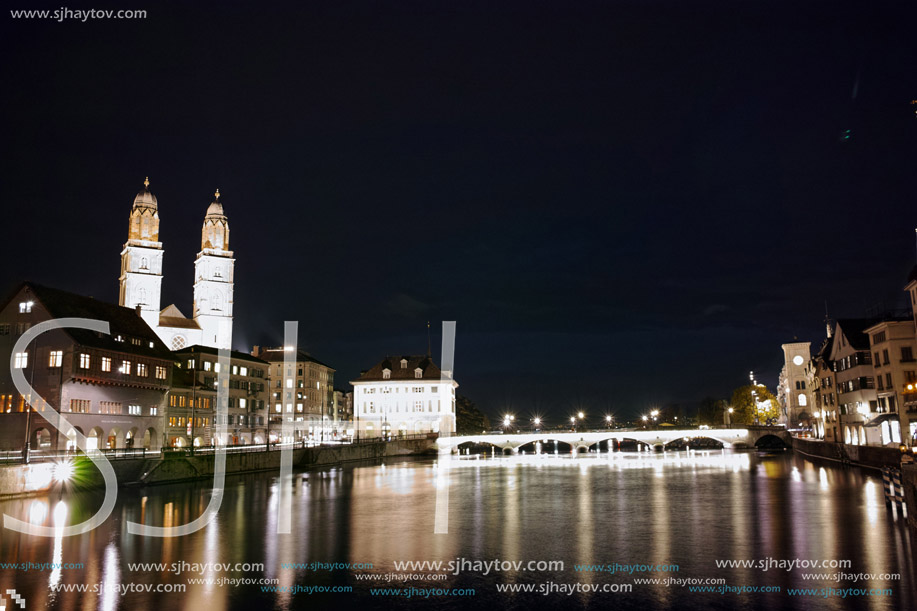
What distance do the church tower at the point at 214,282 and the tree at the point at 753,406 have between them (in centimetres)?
10916

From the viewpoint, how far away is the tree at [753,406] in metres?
134

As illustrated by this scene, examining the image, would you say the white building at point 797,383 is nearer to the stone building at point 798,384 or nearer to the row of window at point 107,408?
the stone building at point 798,384

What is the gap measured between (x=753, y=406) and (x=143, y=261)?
127 m

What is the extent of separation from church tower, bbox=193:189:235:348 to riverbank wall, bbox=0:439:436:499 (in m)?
60.3

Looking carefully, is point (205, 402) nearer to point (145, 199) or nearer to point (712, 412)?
point (145, 199)

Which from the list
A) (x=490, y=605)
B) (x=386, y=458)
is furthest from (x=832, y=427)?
(x=490, y=605)

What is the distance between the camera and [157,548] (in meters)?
25.6

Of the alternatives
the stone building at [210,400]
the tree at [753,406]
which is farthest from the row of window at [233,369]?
the tree at [753,406]

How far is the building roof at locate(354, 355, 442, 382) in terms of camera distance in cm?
12988

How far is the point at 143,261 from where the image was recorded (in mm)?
135125

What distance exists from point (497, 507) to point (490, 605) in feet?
71.7

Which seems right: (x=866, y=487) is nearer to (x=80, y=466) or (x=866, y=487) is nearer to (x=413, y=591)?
(x=413, y=591)

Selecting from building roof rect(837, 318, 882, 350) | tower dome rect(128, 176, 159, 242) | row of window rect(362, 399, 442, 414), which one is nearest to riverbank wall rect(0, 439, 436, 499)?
row of window rect(362, 399, 442, 414)

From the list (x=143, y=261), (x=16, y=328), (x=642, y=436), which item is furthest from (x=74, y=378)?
(x=642, y=436)
